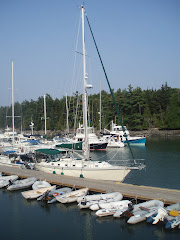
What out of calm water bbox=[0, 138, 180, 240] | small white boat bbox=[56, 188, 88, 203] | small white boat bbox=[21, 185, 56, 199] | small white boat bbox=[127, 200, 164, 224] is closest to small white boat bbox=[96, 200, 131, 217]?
calm water bbox=[0, 138, 180, 240]

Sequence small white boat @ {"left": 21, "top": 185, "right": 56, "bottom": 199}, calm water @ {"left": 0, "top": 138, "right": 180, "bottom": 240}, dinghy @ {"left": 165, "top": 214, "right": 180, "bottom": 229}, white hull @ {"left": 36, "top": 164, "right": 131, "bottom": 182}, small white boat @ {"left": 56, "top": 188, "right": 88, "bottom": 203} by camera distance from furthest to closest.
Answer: white hull @ {"left": 36, "top": 164, "right": 131, "bottom": 182} → small white boat @ {"left": 21, "top": 185, "right": 56, "bottom": 199} → small white boat @ {"left": 56, "top": 188, "right": 88, "bottom": 203} → calm water @ {"left": 0, "top": 138, "right": 180, "bottom": 240} → dinghy @ {"left": 165, "top": 214, "right": 180, "bottom": 229}

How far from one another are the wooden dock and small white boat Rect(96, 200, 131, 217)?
1.41 metres

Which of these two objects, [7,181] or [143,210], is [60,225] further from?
[7,181]

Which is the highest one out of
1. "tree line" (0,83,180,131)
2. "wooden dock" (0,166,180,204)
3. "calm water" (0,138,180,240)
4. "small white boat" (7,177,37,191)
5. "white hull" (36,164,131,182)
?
"tree line" (0,83,180,131)

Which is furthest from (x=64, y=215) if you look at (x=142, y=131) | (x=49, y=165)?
(x=142, y=131)

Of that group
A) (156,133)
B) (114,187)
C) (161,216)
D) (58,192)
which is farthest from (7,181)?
(156,133)

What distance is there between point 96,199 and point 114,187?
2528mm

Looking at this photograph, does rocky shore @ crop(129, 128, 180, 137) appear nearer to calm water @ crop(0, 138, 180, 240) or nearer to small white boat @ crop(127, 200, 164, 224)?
calm water @ crop(0, 138, 180, 240)

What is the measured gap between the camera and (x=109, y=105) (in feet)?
322

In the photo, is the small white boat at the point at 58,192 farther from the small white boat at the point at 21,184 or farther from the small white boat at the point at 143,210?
the small white boat at the point at 143,210

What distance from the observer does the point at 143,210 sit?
1675 cm

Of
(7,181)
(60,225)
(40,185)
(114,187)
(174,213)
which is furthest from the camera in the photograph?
(7,181)

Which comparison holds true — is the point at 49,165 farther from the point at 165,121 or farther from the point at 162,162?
the point at 165,121

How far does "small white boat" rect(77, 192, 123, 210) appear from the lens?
18.1 metres
